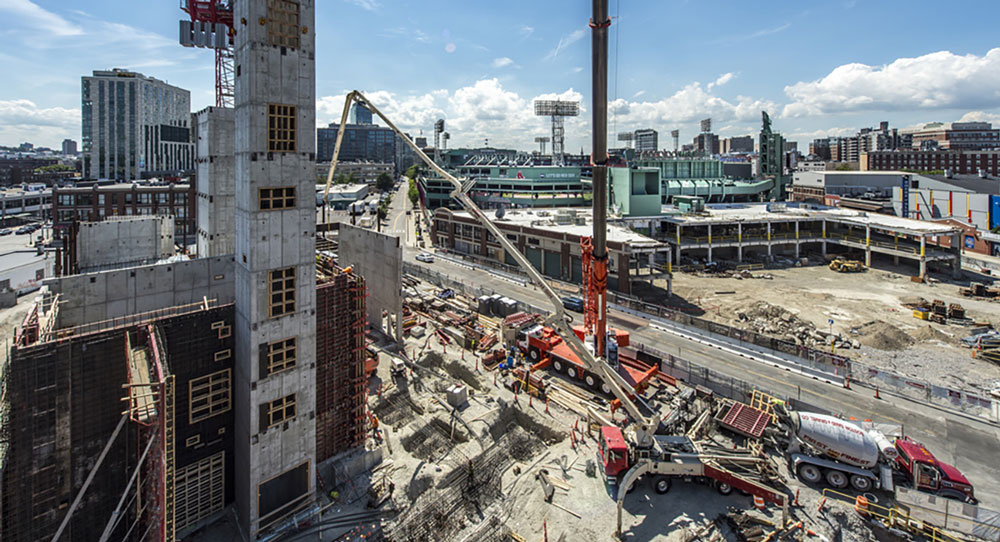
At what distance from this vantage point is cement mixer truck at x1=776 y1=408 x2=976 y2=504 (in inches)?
850

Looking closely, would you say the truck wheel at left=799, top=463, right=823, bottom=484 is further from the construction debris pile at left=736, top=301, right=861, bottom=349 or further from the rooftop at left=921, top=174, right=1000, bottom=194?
the rooftop at left=921, top=174, right=1000, bottom=194

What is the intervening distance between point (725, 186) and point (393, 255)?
A: 10125 centimetres

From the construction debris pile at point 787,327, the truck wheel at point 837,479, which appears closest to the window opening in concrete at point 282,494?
the truck wheel at point 837,479

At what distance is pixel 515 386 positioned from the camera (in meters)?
31.8

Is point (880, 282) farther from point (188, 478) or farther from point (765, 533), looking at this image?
point (188, 478)

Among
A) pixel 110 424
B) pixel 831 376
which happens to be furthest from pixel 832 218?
pixel 110 424

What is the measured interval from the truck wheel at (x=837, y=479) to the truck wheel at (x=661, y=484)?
7336 mm

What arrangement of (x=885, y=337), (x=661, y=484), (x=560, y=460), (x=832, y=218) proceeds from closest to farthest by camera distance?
(x=661, y=484) → (x=560, y=460) → (x=885, y=337) → (x=832, y=218)

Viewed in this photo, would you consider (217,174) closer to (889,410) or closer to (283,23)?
(283,23)

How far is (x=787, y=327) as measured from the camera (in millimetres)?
45438

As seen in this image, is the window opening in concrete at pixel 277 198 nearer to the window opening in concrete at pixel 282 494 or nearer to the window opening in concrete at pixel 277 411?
the window opening in concrete at pixel 277 411

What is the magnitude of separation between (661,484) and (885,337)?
105ft

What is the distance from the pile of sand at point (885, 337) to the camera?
40781mm

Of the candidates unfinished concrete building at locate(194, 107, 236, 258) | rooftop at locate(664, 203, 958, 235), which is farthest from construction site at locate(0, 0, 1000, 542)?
rooftop at locate(664, 203, 958, 235)
